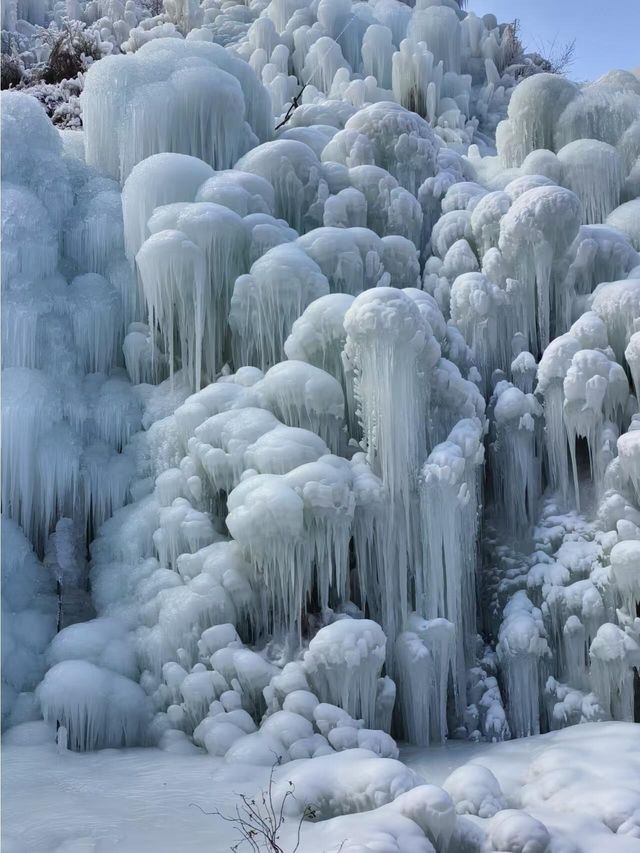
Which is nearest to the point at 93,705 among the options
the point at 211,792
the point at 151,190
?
the point at 211,792

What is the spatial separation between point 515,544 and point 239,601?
2.34m

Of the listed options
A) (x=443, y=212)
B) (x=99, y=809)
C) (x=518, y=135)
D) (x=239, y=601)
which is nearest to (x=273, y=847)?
(x=99, y=809)

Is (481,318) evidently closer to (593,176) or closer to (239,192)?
(239,192)

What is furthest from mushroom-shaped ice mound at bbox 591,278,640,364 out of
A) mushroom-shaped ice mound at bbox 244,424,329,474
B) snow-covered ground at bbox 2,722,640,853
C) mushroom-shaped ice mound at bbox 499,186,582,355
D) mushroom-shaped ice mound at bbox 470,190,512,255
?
snow-covered ground at bbox 2,722,640,853

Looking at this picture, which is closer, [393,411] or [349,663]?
[349,663]

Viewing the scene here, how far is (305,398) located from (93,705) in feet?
8.45

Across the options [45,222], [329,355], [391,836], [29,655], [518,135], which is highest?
[518,135]

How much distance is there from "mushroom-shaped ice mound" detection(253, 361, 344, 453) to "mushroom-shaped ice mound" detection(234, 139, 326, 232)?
98.3 inches

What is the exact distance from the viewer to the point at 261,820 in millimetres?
4410

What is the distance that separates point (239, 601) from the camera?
6.46m

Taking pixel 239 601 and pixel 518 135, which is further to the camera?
pixel 518 135

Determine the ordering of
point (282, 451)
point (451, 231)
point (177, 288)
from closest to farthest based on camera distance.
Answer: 1. point (282, 451)
2. point (177, 288)
3. point (451, 231)

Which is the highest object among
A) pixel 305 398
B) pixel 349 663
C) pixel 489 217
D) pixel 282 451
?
pixel 489 217

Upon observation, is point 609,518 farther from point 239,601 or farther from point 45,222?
point 45,222
